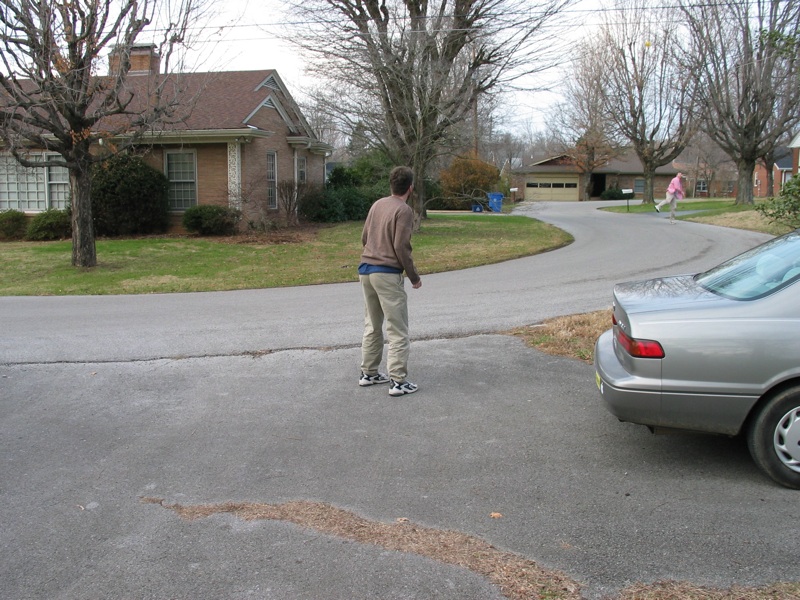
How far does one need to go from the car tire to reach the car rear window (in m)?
0.68

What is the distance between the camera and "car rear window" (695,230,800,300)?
4492mm

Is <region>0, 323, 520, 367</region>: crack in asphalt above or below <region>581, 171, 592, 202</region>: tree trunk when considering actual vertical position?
below

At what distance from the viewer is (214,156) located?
22.2 metres

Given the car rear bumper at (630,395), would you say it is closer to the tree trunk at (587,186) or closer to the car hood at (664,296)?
the car hood at (664,296)

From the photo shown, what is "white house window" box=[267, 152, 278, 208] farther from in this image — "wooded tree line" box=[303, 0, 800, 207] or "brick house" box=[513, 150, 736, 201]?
"brick house" box=[513, 150, 736, 201]

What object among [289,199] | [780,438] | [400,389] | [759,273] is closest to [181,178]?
[289,199]

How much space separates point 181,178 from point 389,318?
59.8 feet

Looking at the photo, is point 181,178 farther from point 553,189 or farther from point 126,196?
point 553,189

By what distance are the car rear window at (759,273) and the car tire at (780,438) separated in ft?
2.24

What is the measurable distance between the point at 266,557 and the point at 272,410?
238 centimetres

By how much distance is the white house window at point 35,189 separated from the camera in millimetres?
22859

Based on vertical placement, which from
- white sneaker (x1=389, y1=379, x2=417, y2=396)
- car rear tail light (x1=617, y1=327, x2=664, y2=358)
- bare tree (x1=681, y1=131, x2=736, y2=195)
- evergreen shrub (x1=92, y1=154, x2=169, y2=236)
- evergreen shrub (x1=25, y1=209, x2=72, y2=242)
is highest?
bare tree (x1=681, y1=131, x2=736, y2=195)

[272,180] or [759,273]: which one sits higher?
[272,180]

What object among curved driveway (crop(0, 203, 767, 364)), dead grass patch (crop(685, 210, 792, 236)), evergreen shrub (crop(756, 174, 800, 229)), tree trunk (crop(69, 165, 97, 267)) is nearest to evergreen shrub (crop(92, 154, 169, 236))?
tree trunk (crop(69, 165, 97, 267))
